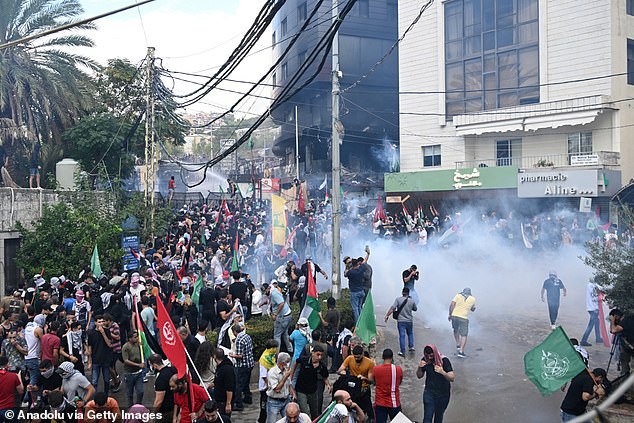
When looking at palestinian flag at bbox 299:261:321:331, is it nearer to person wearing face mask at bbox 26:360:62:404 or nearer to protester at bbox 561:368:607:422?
person wearing face mask at bbox 26:360:62:404

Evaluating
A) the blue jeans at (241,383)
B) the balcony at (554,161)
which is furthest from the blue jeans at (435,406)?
the balcony at (554,161)

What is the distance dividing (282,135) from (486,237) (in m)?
32.5

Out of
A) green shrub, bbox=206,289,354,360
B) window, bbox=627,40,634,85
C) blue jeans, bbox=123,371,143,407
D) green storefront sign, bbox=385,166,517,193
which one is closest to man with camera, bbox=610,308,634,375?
green shrub, bbox=206,289,354,360

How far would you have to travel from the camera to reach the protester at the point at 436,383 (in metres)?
7.93

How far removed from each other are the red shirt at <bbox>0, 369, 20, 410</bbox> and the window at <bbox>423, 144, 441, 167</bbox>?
Answer: 29.5 metres

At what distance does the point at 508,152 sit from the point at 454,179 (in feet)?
9.93

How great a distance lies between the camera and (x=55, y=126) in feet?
76.1

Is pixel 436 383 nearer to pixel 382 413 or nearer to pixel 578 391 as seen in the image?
pixel 382 413

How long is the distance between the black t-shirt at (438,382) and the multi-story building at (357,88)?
3830 cm

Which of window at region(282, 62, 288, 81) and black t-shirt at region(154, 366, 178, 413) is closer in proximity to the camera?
black t-shirt at region(154, 366, 178, 413)

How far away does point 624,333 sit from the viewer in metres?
9.40

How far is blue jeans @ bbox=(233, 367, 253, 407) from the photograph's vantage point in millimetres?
9203

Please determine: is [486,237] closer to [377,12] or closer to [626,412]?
[626,412]

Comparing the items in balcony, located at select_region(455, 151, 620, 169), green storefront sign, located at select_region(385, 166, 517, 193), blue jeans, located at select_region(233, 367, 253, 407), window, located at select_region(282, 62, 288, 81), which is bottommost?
blue jeans, located at select_region(233, 367, 253, 407)
